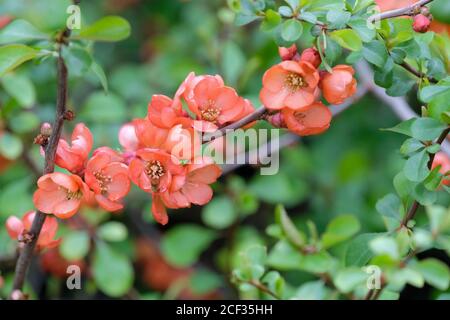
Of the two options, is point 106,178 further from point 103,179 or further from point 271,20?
point 271,20

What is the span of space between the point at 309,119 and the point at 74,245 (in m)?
0.98

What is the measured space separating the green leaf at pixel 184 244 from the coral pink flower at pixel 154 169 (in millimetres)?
1013

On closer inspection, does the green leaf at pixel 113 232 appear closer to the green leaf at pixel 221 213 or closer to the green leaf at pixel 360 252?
the green leaf at pixel 221 213

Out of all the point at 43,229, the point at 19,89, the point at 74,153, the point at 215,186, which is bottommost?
Result: the point at 43,229

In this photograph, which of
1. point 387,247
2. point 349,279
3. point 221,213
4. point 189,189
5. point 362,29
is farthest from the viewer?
point 221,213

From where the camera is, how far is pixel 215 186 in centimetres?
221

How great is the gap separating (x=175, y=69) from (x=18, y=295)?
116cm

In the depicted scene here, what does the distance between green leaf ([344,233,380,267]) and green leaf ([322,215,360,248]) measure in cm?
14

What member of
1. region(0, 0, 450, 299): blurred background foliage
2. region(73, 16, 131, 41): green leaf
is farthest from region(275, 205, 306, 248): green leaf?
region(0, 0, 450, 299): blurred background foliage

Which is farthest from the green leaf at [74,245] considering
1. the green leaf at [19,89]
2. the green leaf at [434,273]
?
the green leaf at [434,273]

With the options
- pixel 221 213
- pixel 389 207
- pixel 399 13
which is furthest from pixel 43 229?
pixel 221 213

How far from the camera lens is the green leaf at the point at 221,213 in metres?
2.04

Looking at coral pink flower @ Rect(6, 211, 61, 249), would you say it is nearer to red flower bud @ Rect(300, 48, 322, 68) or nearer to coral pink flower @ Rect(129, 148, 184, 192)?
coral pink flower @ Rect(129, 148, 184, 192)

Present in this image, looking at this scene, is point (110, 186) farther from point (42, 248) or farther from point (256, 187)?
point (256, 187)
